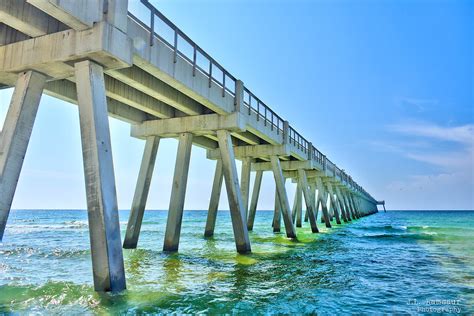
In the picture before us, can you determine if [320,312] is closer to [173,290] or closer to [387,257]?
[173,290]

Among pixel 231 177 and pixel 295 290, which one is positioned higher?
pixel 231 177

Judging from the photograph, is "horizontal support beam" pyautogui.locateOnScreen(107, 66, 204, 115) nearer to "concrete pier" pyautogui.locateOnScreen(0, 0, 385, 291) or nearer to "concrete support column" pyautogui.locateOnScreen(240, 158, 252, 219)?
"concrete pier" pyautogui.locateOnScreen(0, 0, 385, 291)

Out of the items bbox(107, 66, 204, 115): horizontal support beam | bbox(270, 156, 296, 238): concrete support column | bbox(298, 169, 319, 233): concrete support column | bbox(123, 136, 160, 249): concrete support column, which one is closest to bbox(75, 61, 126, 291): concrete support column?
bbox(107, 66, 204, 115): horizontal support beam

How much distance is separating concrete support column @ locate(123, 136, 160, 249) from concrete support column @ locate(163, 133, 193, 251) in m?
1.37

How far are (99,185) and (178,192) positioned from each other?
703 centimetres

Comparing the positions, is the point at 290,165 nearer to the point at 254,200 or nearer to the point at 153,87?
the point at 254,200

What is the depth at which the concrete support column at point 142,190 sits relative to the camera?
1502cm

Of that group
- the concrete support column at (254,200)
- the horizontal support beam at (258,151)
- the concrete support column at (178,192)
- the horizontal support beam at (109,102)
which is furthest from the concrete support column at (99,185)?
the concrete support column at (254,200)

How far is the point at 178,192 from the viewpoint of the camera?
14.3 meters

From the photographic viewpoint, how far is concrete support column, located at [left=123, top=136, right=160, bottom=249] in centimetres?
1502

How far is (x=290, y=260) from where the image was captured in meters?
13.2

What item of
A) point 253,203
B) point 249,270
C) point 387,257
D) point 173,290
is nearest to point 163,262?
point 249,270

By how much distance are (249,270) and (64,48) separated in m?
7.95

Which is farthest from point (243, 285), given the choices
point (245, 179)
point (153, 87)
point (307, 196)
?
point (307, 196)
